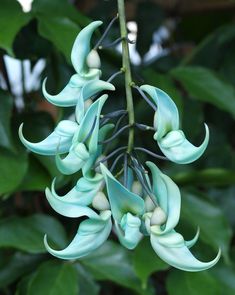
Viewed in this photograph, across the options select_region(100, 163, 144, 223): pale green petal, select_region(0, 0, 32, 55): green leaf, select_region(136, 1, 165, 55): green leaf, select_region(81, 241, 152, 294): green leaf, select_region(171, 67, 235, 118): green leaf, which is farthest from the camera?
select_region(136, 1, 165, 55): green leaf

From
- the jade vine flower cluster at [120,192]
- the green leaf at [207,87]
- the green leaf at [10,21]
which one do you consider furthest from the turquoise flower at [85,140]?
the green leaf at [207,87]

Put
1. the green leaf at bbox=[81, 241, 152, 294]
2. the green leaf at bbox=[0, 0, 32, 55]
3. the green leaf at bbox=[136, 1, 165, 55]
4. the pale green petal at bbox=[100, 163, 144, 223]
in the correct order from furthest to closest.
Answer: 1. the green leaf at bbox=[136, 1, 165, 55]
2. the green leaf at bbox=[81, 241, 152, 294]
3. the green leaf at bbox=[0, 0, 32, 55]
4. the pale green petal at bbox=[100, 163, 144, 223]

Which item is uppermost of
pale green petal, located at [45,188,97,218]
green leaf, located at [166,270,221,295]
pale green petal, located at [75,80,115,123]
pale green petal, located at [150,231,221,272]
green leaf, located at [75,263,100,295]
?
pale green petal, located at [75,80,115,123]

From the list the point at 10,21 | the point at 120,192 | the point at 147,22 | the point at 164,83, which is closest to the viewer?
the point at 120,192

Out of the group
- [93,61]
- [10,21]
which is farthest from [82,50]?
[10,21]

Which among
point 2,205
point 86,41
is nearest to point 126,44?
point 86,41

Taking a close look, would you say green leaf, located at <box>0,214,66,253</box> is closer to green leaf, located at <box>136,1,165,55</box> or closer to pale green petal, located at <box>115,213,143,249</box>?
pale green petal, located at <box>115,213,143,249</box>

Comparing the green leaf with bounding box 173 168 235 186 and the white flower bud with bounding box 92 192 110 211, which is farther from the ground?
→ the white flower bud with bounding box 92 192 110 211

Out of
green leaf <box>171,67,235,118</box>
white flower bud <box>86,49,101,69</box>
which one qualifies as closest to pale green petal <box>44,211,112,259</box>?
white flower bud <box>86,49,101,69</box>

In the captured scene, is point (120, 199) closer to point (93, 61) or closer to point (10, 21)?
point (93, 61)
